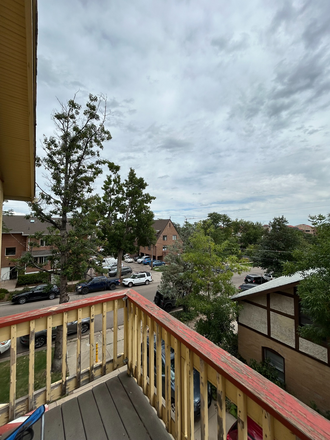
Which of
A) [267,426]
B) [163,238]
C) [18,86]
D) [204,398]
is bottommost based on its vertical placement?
[163,238]

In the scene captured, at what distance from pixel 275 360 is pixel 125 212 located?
14639mm

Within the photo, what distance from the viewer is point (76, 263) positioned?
7.17 meters

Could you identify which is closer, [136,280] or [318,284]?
[318,284]

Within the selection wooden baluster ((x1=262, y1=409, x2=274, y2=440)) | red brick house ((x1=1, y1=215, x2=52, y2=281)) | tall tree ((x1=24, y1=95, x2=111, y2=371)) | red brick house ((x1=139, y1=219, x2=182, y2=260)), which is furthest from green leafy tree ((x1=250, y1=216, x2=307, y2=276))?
red brick house ((x1=1, y1=215, x2=52, y2=281))

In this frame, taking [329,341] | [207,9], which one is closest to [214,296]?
[329,341]

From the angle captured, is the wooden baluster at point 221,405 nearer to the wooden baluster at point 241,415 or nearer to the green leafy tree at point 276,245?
the wooden baluster at point 241,415

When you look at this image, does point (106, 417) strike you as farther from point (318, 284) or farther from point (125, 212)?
point (125, 212)

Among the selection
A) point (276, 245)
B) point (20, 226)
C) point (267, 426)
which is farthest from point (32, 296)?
point (276, 245)

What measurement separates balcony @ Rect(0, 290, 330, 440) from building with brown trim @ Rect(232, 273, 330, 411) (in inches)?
218

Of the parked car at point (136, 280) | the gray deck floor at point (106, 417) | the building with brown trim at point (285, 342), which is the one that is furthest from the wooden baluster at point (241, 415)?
the parked car at point (136, 280)

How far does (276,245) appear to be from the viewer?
17.0 m

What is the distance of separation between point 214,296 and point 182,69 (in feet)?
30.9

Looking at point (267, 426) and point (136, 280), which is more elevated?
point (267, 426)

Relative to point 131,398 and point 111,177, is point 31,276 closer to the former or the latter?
point 111,177
